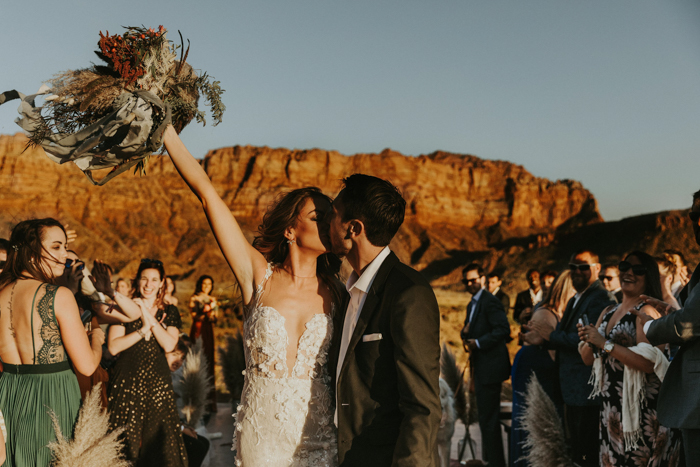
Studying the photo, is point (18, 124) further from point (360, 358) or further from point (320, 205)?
point (360, 358)

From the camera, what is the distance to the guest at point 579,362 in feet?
15.2

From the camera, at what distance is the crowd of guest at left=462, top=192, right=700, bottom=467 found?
315 centimetres

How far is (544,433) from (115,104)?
3.94 metres

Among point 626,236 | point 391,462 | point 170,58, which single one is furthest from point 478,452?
point 626,236

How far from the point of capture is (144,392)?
4508 millimetres

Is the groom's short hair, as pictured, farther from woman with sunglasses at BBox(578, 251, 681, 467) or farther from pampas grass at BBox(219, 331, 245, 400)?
pampas grass at BBox(219, 331, 245, 400)

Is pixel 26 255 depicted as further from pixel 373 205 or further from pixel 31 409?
pixel 373 205

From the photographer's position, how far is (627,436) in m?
3.80

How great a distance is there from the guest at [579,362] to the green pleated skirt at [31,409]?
146 inches

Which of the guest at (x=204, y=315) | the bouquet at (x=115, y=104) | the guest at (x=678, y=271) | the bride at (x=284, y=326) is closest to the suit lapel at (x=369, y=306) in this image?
the bride at (x=284, y=326)

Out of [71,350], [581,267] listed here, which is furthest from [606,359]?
[71,350]

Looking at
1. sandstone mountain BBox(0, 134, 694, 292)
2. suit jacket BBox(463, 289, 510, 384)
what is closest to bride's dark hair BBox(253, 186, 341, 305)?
suit jacket BBox(463, 289, 510, 384)

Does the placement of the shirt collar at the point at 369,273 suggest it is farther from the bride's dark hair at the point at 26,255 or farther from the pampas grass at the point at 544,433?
the pampas grass at the point at 544,433

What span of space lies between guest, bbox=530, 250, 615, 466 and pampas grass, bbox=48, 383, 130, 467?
3420 millimetres
